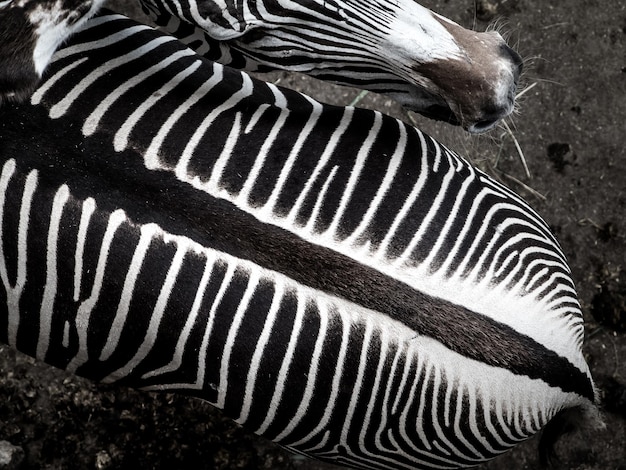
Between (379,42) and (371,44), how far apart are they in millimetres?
21

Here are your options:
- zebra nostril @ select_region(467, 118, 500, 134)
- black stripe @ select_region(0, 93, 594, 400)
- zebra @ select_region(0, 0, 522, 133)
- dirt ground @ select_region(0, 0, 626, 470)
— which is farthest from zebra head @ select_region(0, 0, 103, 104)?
dirt ground @ select_region(0, 0, 626, 470)

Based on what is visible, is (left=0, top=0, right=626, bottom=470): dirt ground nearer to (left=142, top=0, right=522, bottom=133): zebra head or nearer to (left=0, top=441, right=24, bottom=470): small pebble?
(left=0, top=441, right=24, bottom=470): small pebble

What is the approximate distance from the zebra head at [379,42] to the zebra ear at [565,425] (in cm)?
86

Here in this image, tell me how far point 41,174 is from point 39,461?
1.40 m

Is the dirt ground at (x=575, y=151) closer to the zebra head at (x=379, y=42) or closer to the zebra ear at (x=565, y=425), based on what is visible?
the zebra ear at (x=565, y=425)

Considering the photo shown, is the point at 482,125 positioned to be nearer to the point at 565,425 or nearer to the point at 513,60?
the point at 513,60

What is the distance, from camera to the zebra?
146 centimetres

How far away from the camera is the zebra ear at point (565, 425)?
1.84 m

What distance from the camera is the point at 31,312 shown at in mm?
1589

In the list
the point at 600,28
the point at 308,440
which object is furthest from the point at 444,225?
the point at 600,28

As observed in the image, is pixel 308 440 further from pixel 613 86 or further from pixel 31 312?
pixel 613 86

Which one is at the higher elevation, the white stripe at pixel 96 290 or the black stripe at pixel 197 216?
the black stripe at pixel 197 216

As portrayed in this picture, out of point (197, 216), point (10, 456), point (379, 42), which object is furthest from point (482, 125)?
point (10, 456)

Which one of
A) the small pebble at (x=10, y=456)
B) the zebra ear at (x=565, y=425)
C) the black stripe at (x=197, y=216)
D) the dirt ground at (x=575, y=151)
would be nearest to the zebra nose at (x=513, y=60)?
the black stripe at (x=197, y=216)
